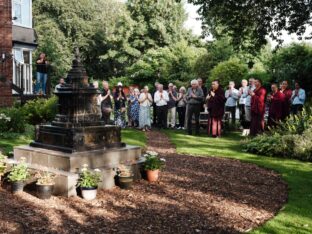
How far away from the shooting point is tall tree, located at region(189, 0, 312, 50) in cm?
1831

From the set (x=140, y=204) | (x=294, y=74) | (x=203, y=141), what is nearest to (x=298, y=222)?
(x=140, y=204)

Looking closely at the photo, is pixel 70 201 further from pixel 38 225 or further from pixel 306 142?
pixel 306 142

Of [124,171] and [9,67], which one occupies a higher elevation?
[9,67]

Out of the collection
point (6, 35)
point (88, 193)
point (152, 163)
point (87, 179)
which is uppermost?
point (6, 35)

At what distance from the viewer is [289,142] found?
13039 mm

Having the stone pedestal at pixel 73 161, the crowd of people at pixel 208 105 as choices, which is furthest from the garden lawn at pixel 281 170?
the stone pedestal at pixel 73 161

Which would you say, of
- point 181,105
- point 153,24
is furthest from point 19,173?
point 153,24

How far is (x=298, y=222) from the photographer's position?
6.84 m

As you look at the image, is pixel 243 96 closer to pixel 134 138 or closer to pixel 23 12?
pixel 134 138

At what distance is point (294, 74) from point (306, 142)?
392 inches

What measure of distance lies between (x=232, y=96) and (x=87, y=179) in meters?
11.7

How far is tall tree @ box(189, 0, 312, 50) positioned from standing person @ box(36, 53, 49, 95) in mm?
7197

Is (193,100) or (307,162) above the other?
(193,100)

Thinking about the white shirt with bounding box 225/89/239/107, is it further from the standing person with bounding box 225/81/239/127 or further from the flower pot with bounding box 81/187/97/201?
the flower pot with bounding box 81/187/97/201
